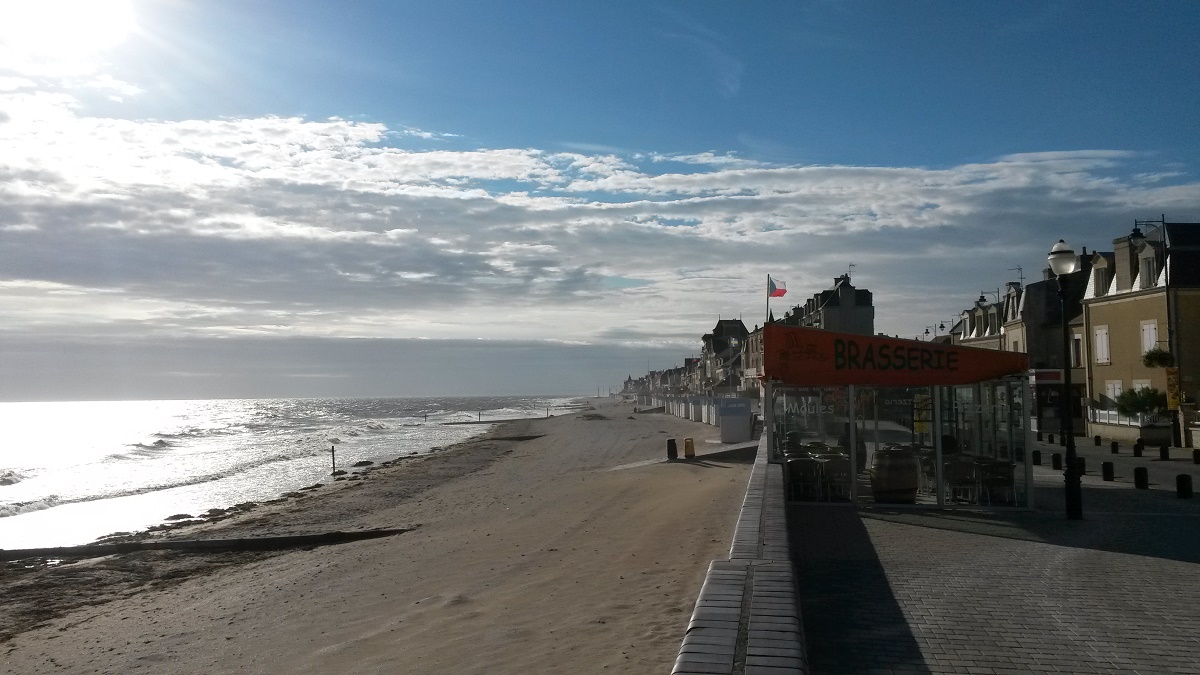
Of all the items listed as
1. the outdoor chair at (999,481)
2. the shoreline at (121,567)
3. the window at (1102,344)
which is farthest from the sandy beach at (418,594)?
the window at (1102,344)

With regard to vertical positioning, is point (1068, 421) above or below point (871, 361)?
below

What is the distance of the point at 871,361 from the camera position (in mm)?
13375

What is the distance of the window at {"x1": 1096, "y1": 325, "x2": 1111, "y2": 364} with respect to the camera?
3938 centimetres

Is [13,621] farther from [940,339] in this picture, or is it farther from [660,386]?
[660,386]

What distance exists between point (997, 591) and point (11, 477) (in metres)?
45.5

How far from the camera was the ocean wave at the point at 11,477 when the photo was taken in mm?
39344

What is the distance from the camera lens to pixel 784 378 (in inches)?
525

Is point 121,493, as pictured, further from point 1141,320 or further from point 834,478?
point 1141,320

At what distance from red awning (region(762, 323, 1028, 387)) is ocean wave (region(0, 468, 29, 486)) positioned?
128 ft

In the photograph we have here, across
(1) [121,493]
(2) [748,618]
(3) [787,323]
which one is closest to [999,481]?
(2) [748,618]

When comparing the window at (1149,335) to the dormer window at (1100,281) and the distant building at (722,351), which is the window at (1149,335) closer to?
the dormer window at (1100,281)

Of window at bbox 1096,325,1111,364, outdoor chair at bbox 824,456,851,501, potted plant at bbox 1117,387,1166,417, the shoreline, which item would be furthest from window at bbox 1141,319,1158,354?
the shoreline

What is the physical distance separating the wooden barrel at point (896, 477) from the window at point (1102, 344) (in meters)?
30.9

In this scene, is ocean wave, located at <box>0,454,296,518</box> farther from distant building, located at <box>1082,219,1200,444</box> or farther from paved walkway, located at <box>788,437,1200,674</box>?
distant building, located at <box>1082,219,1200,444</box>
